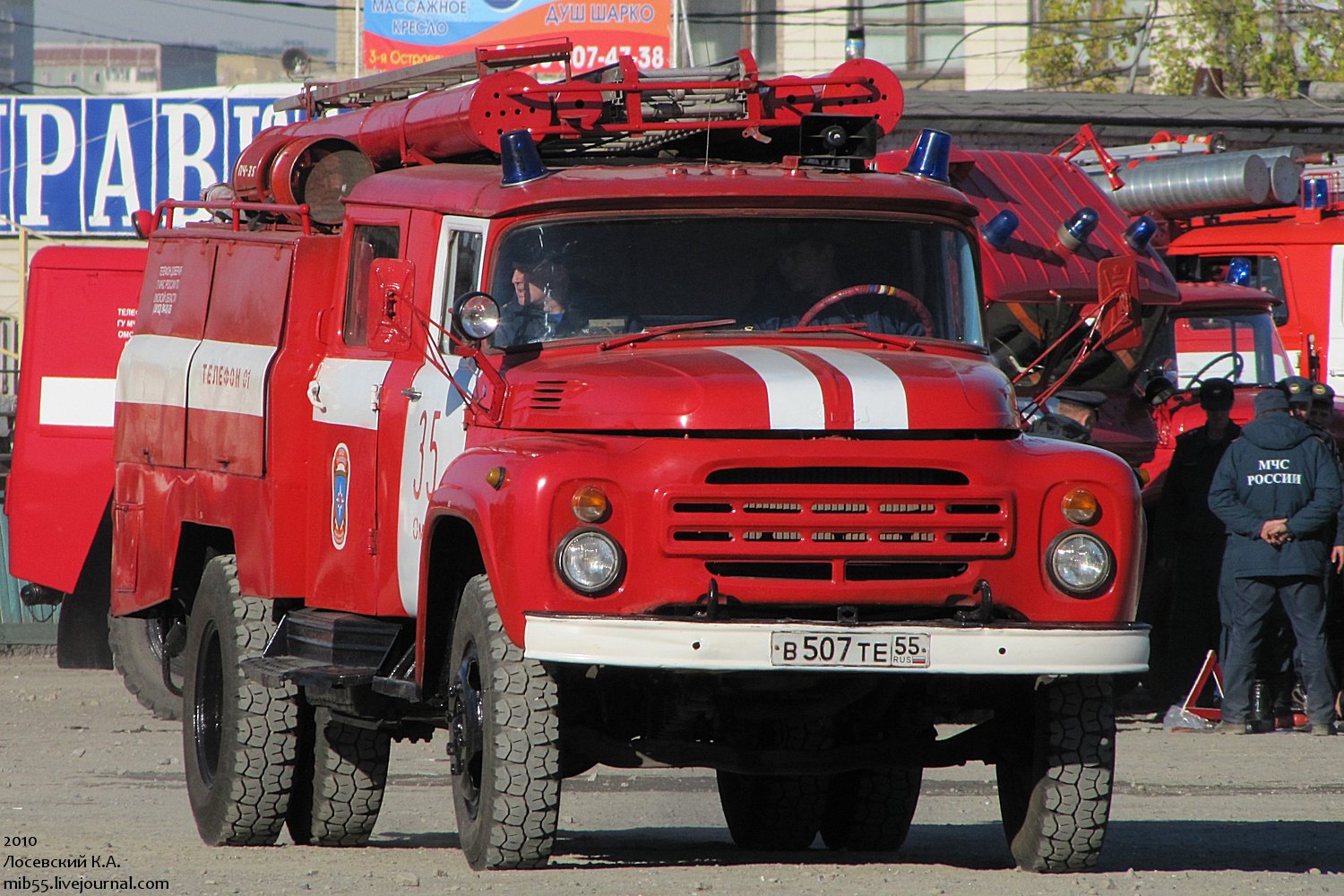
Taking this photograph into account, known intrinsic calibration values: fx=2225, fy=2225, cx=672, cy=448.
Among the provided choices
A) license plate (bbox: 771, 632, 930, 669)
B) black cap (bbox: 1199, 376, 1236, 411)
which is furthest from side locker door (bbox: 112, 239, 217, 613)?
black cap (bbox: 1199, 376, 1236, 411)

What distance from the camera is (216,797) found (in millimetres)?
8844

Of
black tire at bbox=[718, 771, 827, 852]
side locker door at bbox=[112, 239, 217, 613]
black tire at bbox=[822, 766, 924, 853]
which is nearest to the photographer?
black tire at bbox=[822, 766, 924, 853]

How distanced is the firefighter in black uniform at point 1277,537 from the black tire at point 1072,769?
235 inches

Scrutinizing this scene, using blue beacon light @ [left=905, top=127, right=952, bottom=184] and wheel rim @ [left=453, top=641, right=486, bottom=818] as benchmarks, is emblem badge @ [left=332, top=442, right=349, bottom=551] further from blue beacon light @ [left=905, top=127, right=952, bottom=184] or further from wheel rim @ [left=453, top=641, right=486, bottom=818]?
blue beacon light @ [left=905, top=127, right=952, bottom=184]

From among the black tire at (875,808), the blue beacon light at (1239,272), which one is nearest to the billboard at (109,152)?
the blue beacon light at (1239,272)

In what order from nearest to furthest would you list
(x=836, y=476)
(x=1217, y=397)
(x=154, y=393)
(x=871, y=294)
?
(x=836, y=476), (x=871, y=294), (x=154, y=393), (x=1217, y=397)

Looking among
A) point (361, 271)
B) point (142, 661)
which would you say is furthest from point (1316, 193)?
point (361, 271)

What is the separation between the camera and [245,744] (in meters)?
8.73

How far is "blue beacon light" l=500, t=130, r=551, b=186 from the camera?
25.2ft

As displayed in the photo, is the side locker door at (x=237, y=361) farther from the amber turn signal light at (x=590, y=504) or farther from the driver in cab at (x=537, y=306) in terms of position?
the amber turn signal light at (x=590, y=504)

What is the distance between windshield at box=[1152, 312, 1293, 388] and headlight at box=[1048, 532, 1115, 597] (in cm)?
860

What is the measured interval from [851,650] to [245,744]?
3.17 metres

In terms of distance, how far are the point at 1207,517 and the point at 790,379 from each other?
7176 mm

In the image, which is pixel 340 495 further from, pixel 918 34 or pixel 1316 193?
pixel 918 34
